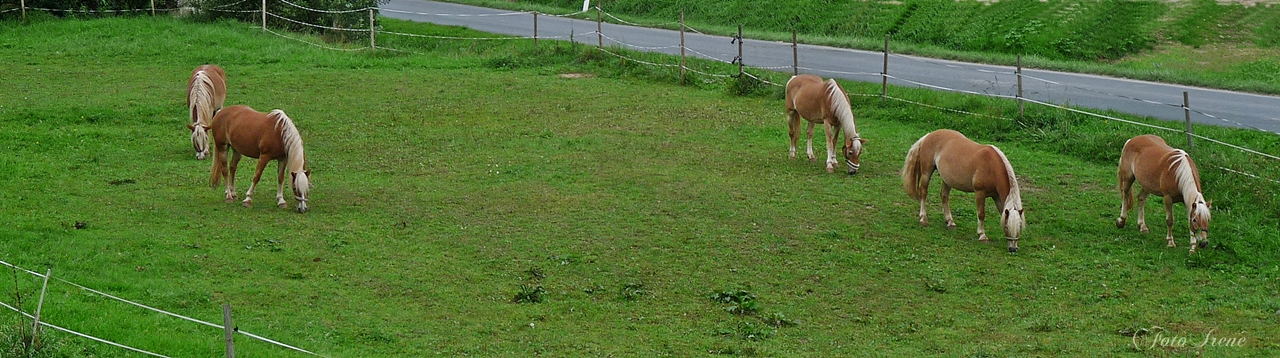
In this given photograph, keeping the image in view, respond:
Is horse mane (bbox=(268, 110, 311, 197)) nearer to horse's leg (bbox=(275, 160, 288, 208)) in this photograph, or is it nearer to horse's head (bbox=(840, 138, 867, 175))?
horse's leg (bbox=(275, 160, 288, 208))

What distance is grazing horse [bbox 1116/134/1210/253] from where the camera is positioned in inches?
462

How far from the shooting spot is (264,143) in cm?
1299

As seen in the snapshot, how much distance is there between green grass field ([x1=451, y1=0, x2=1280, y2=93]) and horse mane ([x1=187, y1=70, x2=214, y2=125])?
15523mm

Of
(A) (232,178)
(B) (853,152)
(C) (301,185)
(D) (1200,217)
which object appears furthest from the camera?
(B) (853,152)

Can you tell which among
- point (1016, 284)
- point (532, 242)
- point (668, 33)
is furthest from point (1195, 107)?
point (668, 33)

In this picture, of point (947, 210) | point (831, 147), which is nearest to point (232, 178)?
point (831, 147)

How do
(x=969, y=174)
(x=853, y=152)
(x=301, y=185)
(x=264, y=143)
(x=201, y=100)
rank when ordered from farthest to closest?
(x=201, y=100), (x=853, y=152), (x=264, y=143), (x=301, y=185), (x=969, y=174)

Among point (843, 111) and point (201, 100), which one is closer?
point (843, 111)

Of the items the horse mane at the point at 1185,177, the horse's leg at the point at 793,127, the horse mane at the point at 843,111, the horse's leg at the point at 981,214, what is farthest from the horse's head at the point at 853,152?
the horse mane at the point at 1185,177

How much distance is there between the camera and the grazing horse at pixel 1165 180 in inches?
462

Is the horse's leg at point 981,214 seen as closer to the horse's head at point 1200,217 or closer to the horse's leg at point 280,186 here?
the horse's head at point 1200,217

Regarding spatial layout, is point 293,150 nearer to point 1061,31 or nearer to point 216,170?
point 216,170

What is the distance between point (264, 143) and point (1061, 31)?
65.0 feet
